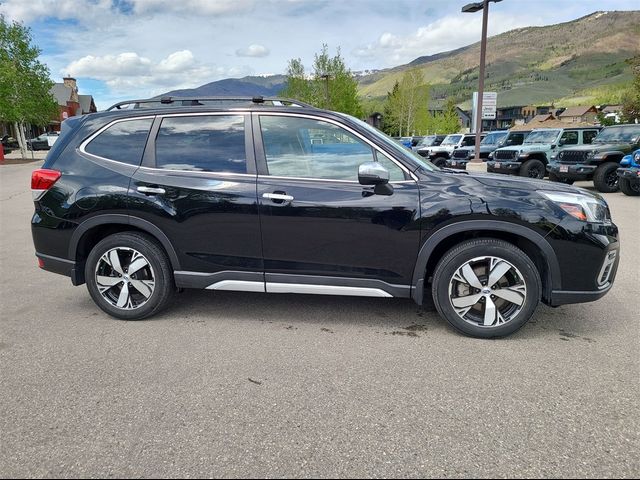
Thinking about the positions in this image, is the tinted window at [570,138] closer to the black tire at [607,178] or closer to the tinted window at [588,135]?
the tinted window at [588,135]

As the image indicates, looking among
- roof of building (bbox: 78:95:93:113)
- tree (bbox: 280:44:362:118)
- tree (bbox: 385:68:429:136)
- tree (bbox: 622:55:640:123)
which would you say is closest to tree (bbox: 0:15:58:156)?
tree (bbox: 280:44:362:118)

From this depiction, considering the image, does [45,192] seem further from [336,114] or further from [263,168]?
[336,114]

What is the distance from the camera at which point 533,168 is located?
15086 millimetres

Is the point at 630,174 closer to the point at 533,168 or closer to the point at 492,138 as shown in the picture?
the point at 533,168

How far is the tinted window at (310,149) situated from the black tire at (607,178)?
11237mm

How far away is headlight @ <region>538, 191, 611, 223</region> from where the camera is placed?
133 inches

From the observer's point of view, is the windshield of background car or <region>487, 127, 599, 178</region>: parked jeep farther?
the windshield of background car

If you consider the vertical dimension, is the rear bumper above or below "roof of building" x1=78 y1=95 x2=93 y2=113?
below

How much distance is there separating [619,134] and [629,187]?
284 centimetres

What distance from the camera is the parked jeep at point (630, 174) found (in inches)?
420

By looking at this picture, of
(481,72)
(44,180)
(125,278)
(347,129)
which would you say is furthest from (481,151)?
(44,180)

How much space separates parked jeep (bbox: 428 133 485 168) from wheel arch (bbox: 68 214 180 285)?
19221mm

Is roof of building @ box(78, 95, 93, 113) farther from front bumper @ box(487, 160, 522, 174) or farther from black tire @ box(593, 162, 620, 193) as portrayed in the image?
black tire @ box(593, 162, 620, 193)

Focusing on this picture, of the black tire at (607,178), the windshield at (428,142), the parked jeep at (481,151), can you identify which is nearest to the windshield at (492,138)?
the parked jeep at (481,151)
